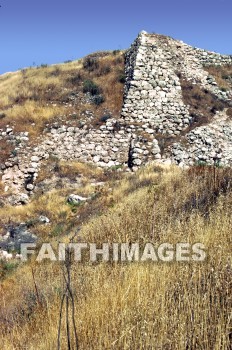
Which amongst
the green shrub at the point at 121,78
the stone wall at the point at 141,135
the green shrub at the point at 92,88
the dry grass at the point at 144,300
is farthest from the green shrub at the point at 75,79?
the dry grass at the point at 144,300

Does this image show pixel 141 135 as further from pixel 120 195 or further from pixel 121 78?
pixel 120 195

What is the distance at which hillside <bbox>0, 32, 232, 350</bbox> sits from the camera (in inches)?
153

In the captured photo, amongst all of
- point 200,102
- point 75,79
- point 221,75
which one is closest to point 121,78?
point 75,79

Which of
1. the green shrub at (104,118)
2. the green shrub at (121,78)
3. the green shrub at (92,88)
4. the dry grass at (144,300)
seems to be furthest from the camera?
the green shrub at (121,78)

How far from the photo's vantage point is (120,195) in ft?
45.0

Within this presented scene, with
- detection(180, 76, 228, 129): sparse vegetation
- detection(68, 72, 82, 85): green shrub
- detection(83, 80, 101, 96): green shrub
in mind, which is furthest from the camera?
detection(68, 72, 82, 85): green shrub

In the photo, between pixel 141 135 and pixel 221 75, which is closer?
pixel 141 135

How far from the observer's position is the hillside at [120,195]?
3885 mm

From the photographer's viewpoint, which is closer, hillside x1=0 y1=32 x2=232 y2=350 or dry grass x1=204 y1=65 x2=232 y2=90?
hillside x1=0 y1=32 x2=232 y2=350

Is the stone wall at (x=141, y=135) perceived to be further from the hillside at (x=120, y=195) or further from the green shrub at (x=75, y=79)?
the green shrub at (x=75, y=79)

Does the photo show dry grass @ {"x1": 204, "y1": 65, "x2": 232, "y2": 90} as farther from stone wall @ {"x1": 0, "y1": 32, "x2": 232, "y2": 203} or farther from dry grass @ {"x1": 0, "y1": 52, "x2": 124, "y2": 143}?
dry grass @ {"x1": 0, "y1": 52, "x2": 124, "y2": 143}

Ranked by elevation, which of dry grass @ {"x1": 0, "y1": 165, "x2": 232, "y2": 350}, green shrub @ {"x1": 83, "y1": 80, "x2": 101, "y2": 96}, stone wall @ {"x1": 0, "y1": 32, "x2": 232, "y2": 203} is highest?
green shrub @ {"x1": 83, "y1": 80, "x2": 101, "y2": 96}

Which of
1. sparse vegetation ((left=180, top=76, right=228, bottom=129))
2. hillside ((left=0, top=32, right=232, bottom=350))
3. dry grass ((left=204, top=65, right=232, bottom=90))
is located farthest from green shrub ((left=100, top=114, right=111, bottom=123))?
dry grass ((left=204, top=65, right=232, bottom=90))

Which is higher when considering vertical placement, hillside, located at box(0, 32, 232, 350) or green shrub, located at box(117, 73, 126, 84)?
green shrub, located at box(117, 73, 126, 84)
